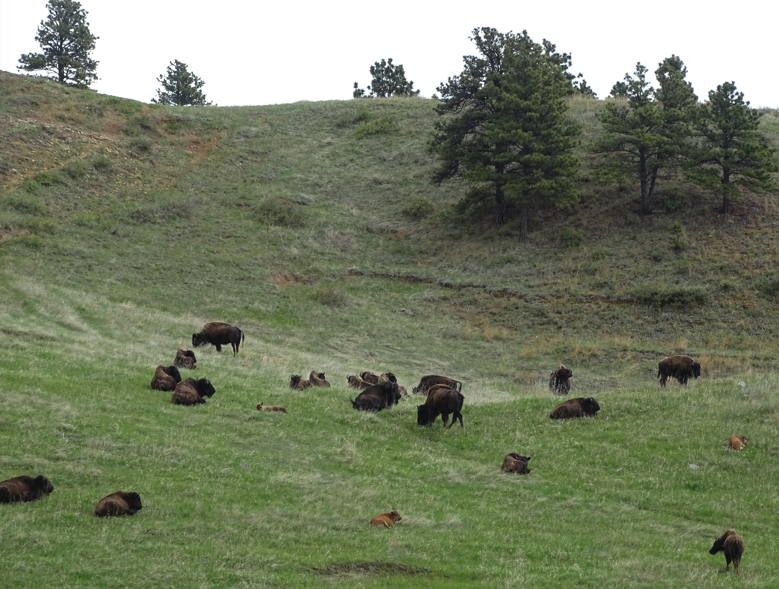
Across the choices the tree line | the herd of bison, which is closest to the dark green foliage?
the tree line

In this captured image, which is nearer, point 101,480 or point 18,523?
point 18,523

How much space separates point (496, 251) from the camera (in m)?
61.9

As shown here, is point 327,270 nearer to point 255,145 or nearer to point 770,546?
point 255,145

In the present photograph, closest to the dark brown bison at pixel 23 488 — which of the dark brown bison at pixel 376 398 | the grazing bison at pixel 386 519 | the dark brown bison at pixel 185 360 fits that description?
the grazing bison at pixel 386 519

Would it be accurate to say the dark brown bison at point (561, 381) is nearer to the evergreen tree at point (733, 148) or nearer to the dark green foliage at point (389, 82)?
the evergreen tree at point (733, 148)

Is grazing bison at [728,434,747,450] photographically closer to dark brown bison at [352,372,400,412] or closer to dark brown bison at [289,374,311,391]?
dark brown bison at [352,372,400,412]

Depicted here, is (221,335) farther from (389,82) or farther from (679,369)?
(389,82)

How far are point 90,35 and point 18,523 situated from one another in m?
91.9

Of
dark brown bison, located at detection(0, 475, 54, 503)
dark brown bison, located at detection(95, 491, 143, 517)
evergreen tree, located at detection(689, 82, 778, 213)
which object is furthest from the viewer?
evergreen tree, located at detection(689, 82, 778, 213)

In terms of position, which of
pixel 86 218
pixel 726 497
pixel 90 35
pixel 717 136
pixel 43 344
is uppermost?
pixel 90 35

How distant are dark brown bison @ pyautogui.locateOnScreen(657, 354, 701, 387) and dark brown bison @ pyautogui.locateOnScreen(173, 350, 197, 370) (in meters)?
16.6

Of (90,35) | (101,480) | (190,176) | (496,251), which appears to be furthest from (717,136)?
(90,35)

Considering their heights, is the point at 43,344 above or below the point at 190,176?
below

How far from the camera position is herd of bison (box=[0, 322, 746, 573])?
15.2 meters
